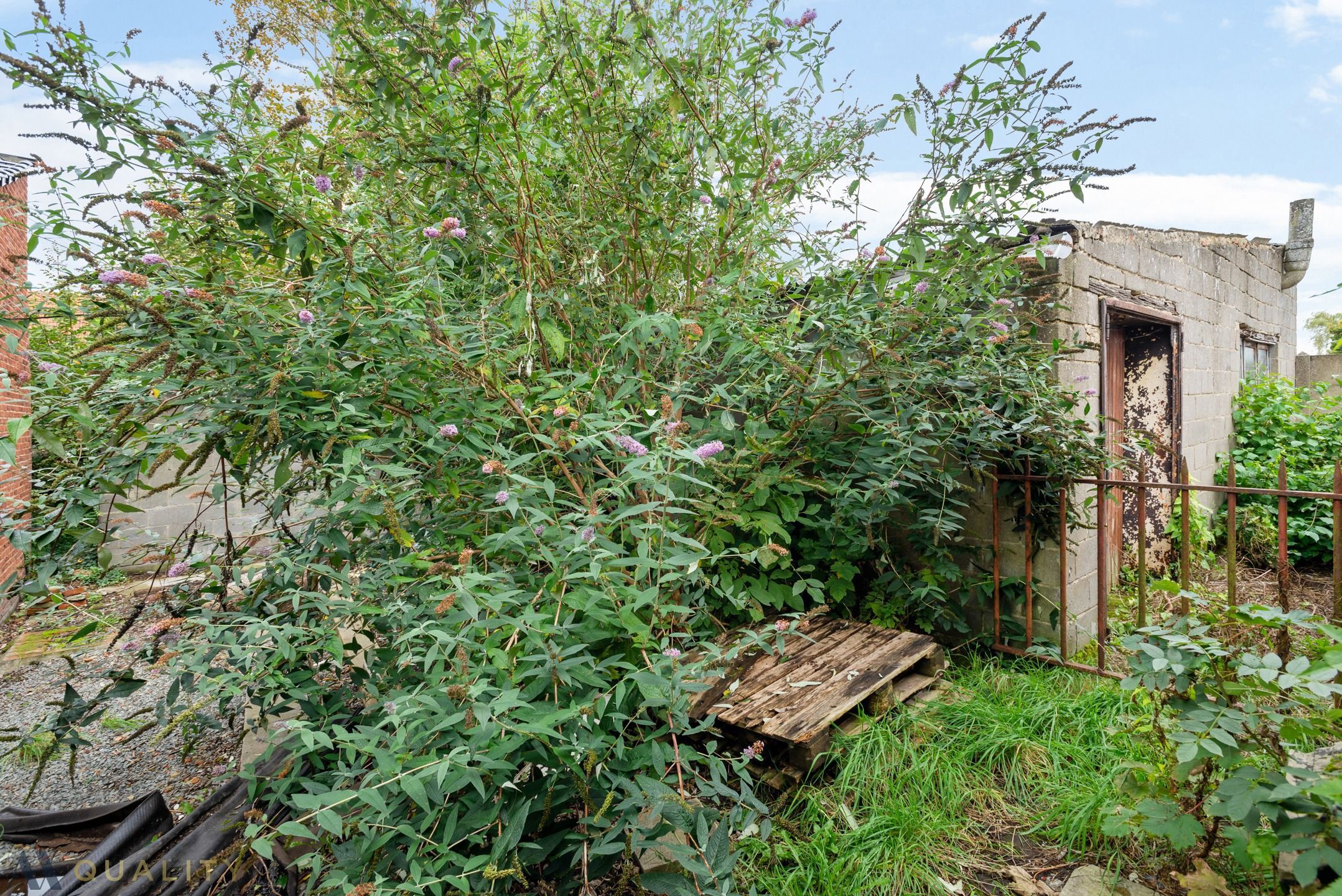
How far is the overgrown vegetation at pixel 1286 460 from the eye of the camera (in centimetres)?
546

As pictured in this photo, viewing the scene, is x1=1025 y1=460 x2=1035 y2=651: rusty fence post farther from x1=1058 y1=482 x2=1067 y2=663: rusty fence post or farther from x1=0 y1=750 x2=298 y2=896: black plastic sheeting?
x1=0 y1=750 x2=298 y2=896: black plastic sheeting

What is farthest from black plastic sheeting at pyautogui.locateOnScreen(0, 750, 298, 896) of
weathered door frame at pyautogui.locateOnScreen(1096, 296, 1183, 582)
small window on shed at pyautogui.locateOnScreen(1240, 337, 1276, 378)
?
small window on shed at pyautogui.locateOnScreen(1240, 337, 1276, 378)

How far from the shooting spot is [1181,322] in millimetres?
5133

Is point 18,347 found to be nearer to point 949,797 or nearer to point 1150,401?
point 949,797

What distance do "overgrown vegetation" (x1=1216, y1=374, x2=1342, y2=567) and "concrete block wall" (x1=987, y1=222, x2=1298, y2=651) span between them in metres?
0.19

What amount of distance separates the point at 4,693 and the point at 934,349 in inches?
226

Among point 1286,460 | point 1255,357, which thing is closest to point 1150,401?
point 1286,460

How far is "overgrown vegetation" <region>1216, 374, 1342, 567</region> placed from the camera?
5457 mm

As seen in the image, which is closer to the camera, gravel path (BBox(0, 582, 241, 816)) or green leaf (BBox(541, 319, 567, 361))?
green leaf (BBox(541, 319, 567, 361))

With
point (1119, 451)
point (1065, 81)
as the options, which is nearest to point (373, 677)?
point (1065, 81)

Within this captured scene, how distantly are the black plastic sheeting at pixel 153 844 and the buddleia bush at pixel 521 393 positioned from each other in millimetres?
179

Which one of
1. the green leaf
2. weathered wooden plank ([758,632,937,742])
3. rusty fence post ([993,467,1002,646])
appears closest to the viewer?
the green leaf

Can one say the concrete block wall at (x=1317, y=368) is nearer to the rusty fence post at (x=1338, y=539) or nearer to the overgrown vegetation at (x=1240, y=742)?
the rusty fence post at (x=1338, y=539)

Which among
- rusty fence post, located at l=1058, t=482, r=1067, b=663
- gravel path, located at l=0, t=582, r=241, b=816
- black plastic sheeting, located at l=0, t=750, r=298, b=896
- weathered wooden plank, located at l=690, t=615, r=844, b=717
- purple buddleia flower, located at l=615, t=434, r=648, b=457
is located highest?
purple buddleia flower, located at l=615, t=434, r=648, b=457
